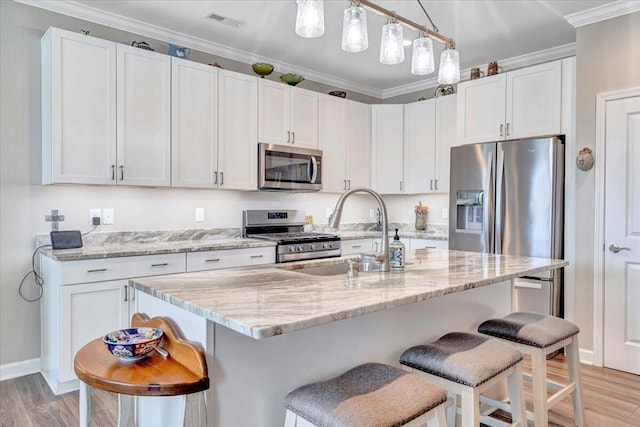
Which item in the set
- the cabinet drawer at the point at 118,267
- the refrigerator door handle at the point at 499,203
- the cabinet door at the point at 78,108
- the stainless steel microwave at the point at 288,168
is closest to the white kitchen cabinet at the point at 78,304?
the cabinet drawer at the point at 118,267

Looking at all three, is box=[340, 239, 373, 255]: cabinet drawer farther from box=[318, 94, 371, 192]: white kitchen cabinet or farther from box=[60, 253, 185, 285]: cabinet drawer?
box=[60, 253, 185, 285]: cabinet drawer

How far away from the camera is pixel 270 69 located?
3971 millimetres

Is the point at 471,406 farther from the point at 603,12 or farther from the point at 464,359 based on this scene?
the point at 603,12

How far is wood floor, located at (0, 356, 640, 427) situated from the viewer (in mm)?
2332

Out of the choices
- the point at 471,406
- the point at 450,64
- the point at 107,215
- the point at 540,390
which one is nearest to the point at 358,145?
the point at 450,64

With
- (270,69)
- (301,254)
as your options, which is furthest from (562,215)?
(270,69)

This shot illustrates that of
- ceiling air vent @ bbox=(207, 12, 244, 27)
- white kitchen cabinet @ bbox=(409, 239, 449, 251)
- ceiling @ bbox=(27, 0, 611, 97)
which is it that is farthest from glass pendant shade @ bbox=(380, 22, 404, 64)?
white kitchen cabinet @ bbox=(409, 239, 449, 251)

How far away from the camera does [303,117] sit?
4.22 metres

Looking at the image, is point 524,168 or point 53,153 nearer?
point 53,153

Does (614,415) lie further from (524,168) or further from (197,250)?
(197,250)

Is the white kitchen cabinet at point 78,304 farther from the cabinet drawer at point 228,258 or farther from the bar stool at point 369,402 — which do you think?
the bar stool at point 369,402

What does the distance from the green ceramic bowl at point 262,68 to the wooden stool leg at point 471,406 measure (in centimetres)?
332

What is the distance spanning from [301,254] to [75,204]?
184 cm

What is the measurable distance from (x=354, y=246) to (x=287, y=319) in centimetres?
328
